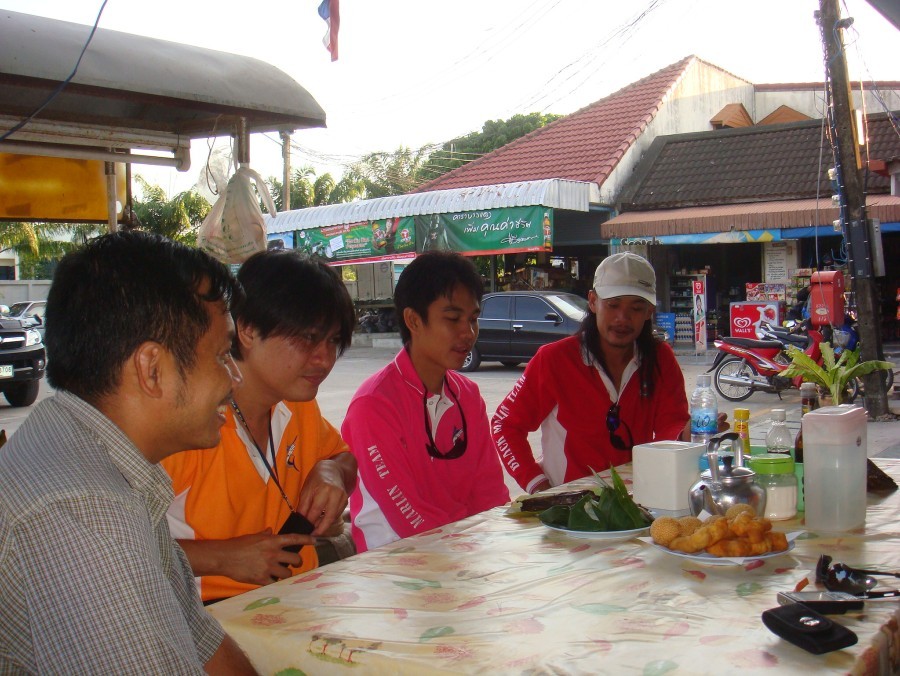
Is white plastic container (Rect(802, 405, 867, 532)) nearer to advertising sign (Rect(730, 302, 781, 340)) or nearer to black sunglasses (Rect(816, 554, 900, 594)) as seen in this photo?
black sunglasses (Rect(816, 554, 900, 594))

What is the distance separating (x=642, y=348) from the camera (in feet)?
11.7

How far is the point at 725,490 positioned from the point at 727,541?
1.01 ft

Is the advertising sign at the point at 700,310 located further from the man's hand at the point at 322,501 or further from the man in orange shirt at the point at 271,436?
the man's hand at the point at 322,501

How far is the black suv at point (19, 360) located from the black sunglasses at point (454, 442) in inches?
403

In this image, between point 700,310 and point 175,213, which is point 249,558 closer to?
point 700,310

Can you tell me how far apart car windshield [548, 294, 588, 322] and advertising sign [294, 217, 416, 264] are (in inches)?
163

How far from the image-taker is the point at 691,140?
56.7ft

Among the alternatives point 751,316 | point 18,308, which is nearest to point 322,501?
point 751,316

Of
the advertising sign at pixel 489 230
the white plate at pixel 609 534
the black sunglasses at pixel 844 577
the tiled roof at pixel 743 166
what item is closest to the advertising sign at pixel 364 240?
the advertising sign at pixel 489 230

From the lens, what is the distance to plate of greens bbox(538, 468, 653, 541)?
7.06 feet

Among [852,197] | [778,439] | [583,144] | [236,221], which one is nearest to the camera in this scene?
[778,439]

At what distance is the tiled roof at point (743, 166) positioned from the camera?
14711mm

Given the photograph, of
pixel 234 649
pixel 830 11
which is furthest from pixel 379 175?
pixel 234 649

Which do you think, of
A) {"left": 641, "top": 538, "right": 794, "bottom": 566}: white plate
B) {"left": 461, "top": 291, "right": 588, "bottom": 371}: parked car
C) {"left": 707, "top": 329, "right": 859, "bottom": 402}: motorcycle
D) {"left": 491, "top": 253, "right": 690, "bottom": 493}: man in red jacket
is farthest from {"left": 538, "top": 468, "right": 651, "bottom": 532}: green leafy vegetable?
{"left": 461, "top": 291, "right": 588, "bottom": 371}: parked car
